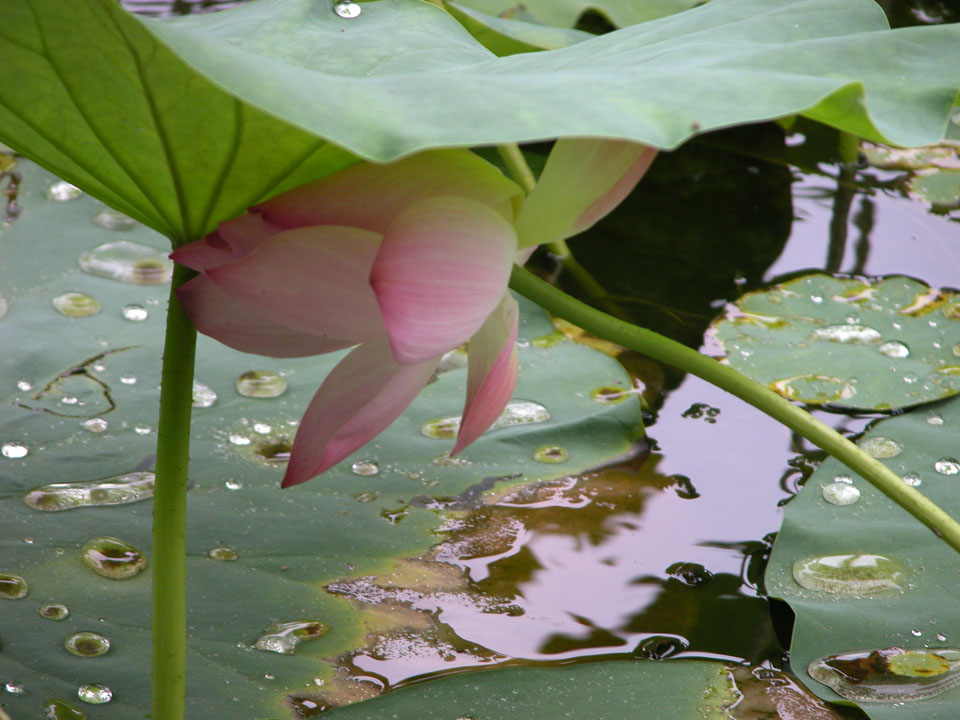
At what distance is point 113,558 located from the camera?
0.77 metres

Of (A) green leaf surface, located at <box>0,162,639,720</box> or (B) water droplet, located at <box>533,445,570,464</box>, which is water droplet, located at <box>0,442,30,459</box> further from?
(B) water droplet, located at <box>533,445,570,464</box>

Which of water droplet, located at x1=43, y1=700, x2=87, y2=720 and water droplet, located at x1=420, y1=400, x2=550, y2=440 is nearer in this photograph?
water droplet, located at x1=43, y1=700, x2=87, y2=720

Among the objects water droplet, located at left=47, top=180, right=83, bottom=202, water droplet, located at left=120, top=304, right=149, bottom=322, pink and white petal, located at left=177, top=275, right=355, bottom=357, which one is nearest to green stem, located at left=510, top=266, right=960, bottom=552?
pink and white petal, located at left=177, top=275, right=355, bottom=357

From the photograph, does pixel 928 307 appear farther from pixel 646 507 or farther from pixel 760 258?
pixel 646 507

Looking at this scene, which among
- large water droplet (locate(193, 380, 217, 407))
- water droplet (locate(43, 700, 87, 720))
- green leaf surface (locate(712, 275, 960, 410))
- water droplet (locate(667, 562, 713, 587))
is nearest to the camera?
water droplet (locate(43, 700, 87, 720))

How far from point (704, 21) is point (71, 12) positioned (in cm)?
43

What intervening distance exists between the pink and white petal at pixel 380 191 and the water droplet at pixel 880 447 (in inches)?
25.3

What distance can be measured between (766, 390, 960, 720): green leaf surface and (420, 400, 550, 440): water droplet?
275 mm

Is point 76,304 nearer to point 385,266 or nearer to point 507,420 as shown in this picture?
point 507,420

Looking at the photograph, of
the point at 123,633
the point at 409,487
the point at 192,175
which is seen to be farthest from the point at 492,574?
the point at 192,175

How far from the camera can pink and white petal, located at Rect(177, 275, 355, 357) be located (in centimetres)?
52

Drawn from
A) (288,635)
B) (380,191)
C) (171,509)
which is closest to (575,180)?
(380,191)

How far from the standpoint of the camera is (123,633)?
0.70 meters

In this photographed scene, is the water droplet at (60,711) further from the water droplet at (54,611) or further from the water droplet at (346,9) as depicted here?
the water droplet at (346,9)
